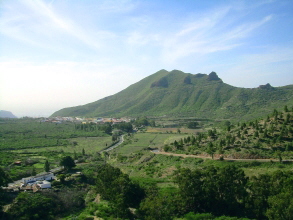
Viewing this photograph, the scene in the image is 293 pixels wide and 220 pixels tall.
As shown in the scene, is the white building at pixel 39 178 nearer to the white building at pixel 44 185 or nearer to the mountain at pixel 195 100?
the white building at pixel 44 185

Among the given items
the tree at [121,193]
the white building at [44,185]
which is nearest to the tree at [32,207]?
the white building at [44,185]

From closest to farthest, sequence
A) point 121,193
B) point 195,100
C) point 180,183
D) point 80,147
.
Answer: point 180,183 < point 121,193 < point 80,147 < point 195,100

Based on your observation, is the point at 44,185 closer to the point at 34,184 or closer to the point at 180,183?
the point at 34,184

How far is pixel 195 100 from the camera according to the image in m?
156

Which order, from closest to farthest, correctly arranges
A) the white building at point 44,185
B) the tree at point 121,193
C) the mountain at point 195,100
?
the tree at point 121,193
the white building at point 44,185
the mountain at point 195,100

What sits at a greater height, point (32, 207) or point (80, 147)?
point (80, 147)

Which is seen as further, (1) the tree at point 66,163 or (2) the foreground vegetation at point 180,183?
(1) the tree at point 66,163

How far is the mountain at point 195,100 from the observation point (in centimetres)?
12256

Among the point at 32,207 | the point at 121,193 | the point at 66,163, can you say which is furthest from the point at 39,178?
the point at 121,193

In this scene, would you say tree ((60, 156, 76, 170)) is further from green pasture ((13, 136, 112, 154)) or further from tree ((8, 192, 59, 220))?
green pasture ((13, 136, 112, 154))

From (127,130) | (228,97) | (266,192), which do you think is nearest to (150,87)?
(228,97)

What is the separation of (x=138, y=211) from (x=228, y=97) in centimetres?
13516

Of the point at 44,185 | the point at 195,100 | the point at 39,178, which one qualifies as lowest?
the point at 44,185

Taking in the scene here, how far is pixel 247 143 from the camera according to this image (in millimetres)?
39938
